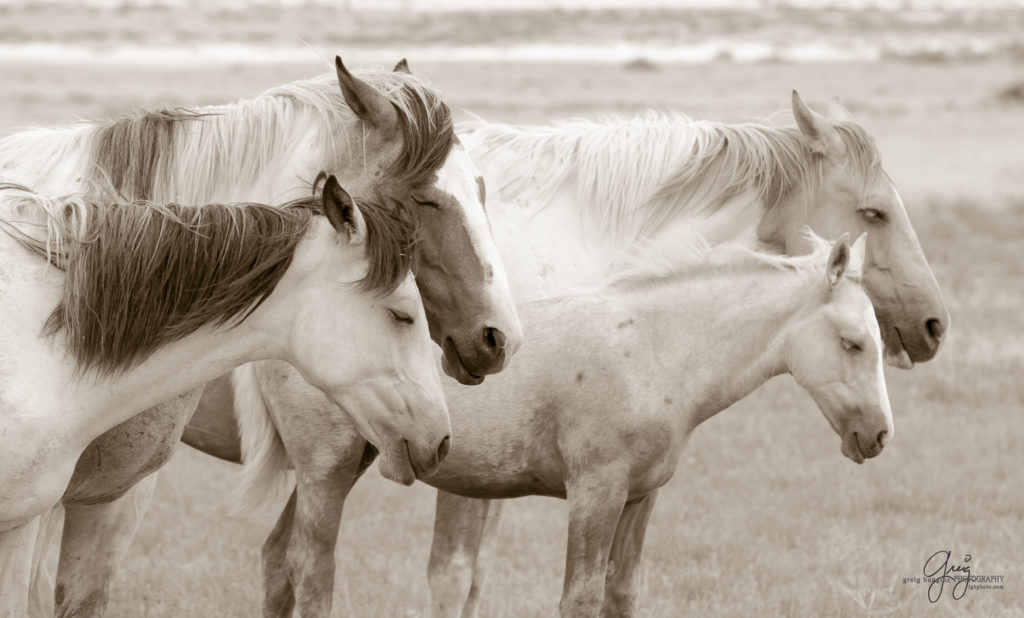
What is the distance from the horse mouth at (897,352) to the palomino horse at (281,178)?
7.06 ft

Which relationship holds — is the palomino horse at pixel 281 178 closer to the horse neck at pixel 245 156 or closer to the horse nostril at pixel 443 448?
the horse neck at pixel 245 156

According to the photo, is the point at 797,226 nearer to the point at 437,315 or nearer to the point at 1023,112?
the point at 437,315

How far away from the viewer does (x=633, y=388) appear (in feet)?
15.7

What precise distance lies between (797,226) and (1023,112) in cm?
2514

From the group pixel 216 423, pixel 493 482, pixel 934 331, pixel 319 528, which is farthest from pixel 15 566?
pixel 934 331

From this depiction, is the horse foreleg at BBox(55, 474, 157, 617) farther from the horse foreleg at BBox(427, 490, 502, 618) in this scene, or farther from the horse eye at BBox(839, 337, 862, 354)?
the horse eye at BBox(839, 337, 862, 354)

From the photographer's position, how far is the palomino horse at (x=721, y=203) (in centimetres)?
546

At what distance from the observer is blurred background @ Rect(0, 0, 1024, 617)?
6.36 metres

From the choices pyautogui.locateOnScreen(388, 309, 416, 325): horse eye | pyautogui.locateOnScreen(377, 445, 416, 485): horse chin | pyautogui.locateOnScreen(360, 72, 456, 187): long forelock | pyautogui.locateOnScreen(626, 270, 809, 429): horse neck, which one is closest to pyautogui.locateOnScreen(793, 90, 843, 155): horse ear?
pyautogui.locateOnScreen(626, 270, 809, 429): horse neck

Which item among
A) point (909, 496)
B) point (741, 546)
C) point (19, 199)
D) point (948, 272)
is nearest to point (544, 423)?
point (19, 199)

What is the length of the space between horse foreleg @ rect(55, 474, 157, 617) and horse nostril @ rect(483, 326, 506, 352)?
1.26 m

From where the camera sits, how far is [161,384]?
362cm

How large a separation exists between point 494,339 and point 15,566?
153cm
